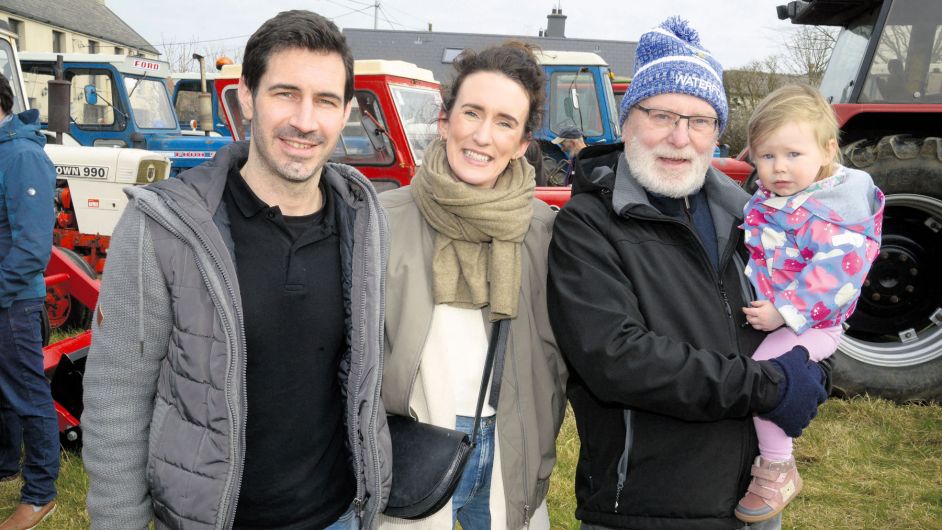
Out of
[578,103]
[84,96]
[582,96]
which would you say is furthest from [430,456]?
[84,96]

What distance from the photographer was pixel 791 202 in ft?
6.36

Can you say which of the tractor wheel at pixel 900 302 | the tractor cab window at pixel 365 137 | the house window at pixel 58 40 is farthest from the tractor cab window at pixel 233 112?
the house window at pixel 58 40

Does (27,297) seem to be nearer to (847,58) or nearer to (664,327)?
(664,327)

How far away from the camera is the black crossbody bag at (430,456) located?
1739mm

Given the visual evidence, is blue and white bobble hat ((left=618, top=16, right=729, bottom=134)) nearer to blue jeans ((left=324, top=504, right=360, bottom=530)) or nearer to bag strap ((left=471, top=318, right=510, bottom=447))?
bag strap ((left=471, top=318, right=510, bottom=447))

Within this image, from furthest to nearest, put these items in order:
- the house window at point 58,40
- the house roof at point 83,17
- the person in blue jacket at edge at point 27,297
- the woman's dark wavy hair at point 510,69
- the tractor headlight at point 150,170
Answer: the house window at point 58,40
the house roof at point 83,17
the tractor headlight at point 150,170
the person in blue jacket at edge at point 27,297
the woman's dark wavy hair at point 510,69

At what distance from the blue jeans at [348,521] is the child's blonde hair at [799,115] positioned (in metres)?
1.44

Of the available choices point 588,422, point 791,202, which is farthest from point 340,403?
point 791,202

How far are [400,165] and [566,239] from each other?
16.4ft

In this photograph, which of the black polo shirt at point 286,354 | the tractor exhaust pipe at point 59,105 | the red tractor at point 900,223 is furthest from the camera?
the tractor exhaust pipe at point 59,105

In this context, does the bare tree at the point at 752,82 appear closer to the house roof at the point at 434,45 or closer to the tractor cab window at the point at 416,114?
the house roof at the point at 434,45

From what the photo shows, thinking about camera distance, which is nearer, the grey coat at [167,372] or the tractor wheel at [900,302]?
the grey coat at [167,372]

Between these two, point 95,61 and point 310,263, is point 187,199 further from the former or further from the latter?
point 95,61

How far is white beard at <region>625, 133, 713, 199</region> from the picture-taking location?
1800 millimetres
